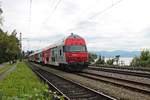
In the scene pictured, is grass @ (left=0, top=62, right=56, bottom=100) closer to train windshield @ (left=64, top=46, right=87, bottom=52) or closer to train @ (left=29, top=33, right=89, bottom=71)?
train @ (left=29, top=33, right=89, bottom=71)

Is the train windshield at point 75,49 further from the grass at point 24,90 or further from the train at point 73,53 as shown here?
the grass at point 24,90

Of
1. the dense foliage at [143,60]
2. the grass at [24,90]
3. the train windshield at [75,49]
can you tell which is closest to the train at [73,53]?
the train windshield at [75,49]

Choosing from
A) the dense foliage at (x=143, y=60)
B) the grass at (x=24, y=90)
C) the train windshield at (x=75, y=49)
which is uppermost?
the train windshield at (x=75, y=49)

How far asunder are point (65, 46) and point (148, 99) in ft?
63.6

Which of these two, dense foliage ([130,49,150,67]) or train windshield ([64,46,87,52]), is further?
dense foliage ([130,49,150,67])

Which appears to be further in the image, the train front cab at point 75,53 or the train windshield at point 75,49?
the train windshield at point 75,49

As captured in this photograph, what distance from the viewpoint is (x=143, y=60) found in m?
36.3

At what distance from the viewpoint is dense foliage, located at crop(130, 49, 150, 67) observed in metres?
34.5

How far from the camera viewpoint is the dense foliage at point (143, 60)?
1359 inches

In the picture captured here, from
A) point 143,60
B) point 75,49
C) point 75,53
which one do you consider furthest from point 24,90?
point 143,60

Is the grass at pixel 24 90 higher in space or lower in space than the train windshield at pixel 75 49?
lower

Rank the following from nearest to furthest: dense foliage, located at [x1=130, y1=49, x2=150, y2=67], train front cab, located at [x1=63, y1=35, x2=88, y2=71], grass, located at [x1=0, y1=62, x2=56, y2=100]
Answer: grass, located at [x1=0, y1=62, x2=56, y2=100]
train front cab, located at [x1=63, y1=35, x2=88, y2=71]
dense foliage, located at [x1=130, y1=49, x2=150, y2=67]

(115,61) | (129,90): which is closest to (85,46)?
(115,61)

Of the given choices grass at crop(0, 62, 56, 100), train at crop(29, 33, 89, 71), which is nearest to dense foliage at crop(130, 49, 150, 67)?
train at crop(29, 33, 89, 71)
